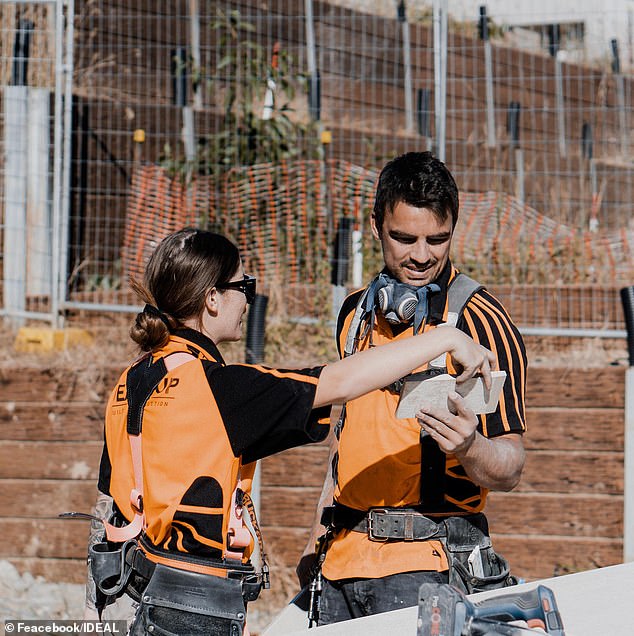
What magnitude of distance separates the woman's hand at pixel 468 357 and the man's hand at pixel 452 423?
0.08 meters

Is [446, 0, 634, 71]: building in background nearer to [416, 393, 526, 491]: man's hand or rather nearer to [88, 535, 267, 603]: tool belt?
[416, 393, 526, 491]: man's hand

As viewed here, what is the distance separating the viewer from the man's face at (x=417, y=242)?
10.6ft

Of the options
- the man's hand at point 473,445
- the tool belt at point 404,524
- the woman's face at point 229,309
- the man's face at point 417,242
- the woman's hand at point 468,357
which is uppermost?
the man's face at point 417,242

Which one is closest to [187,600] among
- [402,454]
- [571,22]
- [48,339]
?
[402,454]

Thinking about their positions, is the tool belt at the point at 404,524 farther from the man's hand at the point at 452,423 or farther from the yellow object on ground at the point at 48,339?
the yellow object on ground at the point at 48,339

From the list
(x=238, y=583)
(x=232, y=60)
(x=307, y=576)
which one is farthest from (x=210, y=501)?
(x=232, y=60)

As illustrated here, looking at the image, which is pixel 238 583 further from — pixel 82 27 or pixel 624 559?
pixel 82 27

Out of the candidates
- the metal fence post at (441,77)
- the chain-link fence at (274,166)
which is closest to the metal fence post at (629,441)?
the chain-link fence at (274,166)

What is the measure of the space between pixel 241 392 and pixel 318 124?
245 inches

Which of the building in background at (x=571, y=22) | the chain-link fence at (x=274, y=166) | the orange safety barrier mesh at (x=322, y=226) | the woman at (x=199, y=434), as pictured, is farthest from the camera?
the building in background at (x=571, y=22)

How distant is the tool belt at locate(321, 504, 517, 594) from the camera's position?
10.2ft

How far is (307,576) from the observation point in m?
3.52

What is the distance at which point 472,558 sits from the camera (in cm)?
314

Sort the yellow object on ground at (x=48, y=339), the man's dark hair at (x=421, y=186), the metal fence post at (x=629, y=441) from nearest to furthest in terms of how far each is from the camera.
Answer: the man's dark hair at (x=421, y=186) → the metal fence post at (x=629, y=441) → the yellow object on ground at (x=48, y=339)
